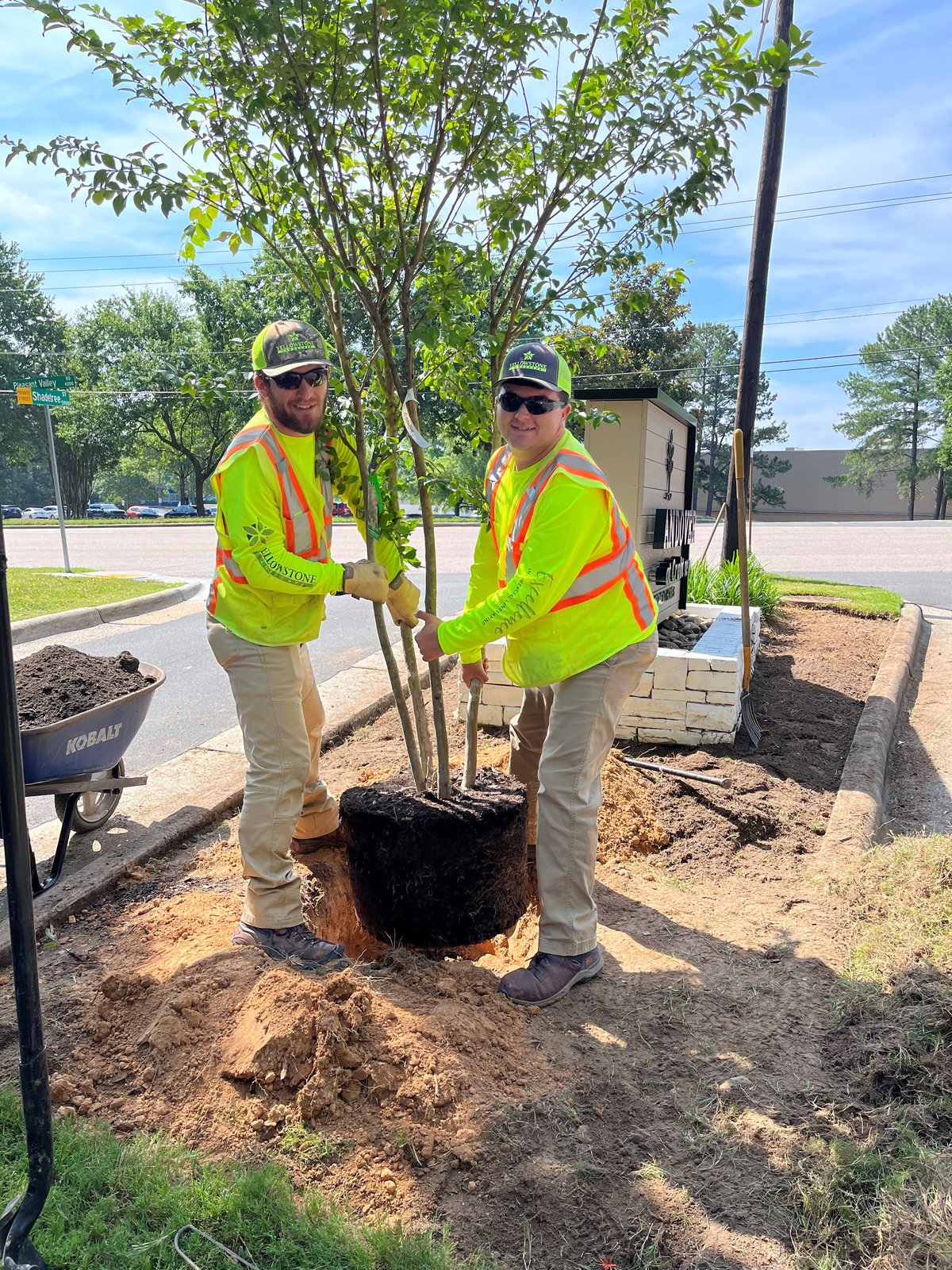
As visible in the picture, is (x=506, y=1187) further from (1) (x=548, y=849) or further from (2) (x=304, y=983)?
(1) (x=548, y=849)

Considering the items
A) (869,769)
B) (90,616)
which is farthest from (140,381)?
(869,769)

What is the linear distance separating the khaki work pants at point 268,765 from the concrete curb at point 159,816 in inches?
33.6

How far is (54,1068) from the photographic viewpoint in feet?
8.65

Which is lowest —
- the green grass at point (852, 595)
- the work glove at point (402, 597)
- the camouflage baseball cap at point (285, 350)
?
the green grass at point (852, 595)

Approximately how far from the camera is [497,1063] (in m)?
2.64

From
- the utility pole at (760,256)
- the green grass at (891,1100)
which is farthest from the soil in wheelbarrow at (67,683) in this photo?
the utility pole at (760,256)

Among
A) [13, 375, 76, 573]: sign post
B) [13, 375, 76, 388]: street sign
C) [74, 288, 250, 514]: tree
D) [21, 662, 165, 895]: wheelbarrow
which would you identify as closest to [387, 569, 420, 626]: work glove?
[21, 662, 165, 895]: wheelbarrow

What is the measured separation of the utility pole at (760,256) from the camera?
9.97 meters

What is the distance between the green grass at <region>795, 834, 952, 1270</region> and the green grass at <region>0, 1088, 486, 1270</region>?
0.86 meters

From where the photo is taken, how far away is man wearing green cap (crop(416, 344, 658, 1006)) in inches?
115

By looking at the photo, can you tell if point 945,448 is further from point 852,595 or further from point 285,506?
point 285,506

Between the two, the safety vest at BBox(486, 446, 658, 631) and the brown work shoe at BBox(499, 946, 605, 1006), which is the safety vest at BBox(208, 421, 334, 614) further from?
the brown work shoe at BBox(499, 946, 605, 1006)

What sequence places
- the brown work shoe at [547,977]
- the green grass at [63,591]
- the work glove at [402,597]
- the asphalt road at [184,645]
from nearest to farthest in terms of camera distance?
the brown work shoe at [547,977], the work glove at [402,597], the asphalt road at [184,645], the green grass at [63,591]

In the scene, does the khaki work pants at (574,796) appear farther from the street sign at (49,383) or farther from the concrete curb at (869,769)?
the street sign at (49,383)
